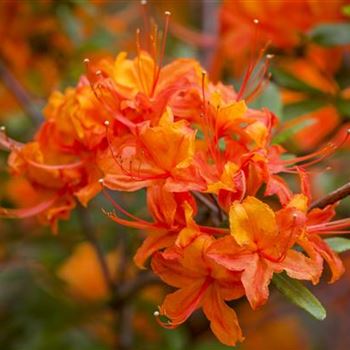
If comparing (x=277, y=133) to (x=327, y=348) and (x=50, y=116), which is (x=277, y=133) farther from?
(x=327, y=348)

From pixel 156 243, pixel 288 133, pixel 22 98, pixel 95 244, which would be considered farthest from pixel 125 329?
pixel 156 243

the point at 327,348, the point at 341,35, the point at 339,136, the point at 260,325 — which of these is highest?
the point at 341,35

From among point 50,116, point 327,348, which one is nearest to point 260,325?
point 327,348

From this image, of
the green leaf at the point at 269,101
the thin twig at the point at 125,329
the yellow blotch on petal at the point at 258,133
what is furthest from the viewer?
the thin twig at the point at 125,329

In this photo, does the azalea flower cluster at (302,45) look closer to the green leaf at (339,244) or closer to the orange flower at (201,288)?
the green leaf at (339,244)

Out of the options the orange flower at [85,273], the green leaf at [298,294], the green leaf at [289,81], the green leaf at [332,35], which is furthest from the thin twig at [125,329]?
the green leaf at [298,294]

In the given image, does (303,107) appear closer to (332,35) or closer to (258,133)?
(332,35)
